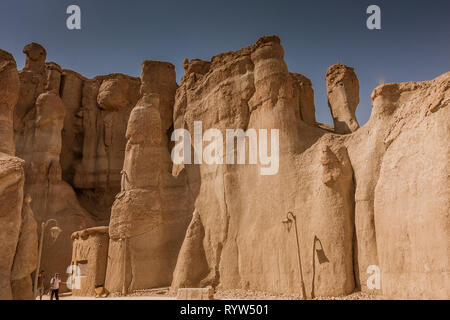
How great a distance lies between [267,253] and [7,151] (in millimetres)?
10646

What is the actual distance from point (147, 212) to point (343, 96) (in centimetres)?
1049

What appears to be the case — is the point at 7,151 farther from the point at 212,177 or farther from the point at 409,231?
the point at 409,231

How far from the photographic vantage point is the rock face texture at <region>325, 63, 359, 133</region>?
1931cm

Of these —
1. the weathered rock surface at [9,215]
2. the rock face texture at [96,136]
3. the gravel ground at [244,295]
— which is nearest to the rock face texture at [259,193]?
the weathered rock surface at [9,215]

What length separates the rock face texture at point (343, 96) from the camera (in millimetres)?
19311

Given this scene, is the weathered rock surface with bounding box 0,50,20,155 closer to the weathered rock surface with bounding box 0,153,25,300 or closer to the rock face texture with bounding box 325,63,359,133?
the weathered rock surface with bounding box 0,153,25,300

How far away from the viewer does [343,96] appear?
19.9 m

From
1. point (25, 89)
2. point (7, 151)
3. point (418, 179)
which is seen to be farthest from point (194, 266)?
point (25, 89)

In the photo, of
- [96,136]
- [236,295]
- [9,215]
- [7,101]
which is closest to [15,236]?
[9,215]

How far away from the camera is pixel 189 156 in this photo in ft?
70.7

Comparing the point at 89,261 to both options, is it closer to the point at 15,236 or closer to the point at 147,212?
the point at 147,212

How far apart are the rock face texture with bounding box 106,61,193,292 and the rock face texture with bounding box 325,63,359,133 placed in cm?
782

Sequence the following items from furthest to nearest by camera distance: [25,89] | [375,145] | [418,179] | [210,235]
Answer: [25,89]
[210,235]
[375,145]
[418,179]
